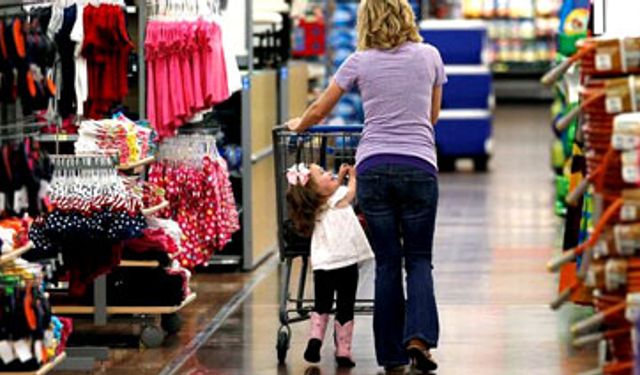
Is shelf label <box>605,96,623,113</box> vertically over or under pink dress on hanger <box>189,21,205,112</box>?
A: over

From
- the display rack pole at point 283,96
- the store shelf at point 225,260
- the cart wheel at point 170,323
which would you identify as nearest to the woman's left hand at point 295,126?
the cart wheel at point 170,323

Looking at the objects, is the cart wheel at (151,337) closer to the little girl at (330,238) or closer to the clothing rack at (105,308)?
the clothing rack at (105,308)

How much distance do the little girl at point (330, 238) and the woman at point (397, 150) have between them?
0.37 meters

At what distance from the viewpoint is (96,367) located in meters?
8.84

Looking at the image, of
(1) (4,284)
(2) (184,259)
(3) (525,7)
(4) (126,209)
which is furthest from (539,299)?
(3) (525,7)

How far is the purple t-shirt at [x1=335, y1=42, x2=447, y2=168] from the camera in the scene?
8281 millimetres

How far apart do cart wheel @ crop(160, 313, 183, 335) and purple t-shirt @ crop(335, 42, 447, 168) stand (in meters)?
2.02

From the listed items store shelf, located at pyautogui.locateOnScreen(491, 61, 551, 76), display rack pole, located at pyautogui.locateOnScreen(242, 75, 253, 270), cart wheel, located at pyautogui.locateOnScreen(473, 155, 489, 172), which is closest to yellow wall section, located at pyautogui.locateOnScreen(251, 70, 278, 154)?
display rack pole, located at pyautogui.locateOnScreen(242, 75, 253, 270)

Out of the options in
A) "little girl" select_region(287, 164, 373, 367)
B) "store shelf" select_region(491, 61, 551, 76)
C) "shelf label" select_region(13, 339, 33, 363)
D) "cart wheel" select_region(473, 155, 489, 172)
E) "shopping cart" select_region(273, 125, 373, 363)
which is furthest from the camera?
"store shelf" select_region(491, 61, 551, 76)

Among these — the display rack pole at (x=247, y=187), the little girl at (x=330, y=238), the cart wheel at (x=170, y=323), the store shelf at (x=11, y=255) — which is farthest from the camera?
the display rack pole at (x=247, y=187)

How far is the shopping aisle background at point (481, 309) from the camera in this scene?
29.3ft

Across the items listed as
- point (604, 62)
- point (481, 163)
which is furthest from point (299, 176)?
point (481, 163)

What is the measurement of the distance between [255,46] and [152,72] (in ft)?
9.47

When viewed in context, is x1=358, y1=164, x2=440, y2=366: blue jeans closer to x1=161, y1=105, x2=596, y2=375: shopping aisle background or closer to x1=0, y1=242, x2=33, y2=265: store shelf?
x1=161, y1=105, x2=596, y2=375: shopping aisle background
